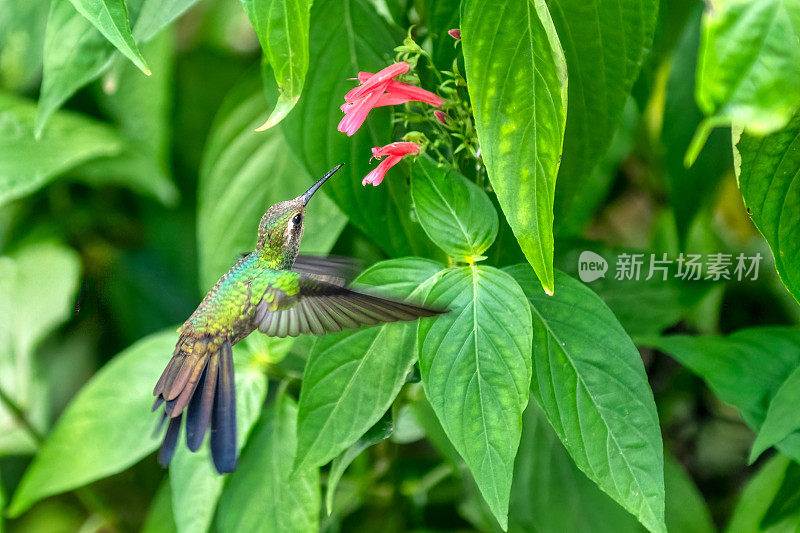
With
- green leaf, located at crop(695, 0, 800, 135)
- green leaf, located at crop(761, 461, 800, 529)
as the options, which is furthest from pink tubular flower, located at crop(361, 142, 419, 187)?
green leaf, located at crop(761, 461, 800, 529)

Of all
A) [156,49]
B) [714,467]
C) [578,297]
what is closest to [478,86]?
[578,297]

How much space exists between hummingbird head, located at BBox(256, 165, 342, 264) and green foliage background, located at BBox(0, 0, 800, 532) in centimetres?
5

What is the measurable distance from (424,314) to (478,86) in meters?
0.13

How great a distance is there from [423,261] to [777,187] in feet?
0.74

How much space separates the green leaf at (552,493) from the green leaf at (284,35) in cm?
41

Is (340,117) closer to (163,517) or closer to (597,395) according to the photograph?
(597,395)

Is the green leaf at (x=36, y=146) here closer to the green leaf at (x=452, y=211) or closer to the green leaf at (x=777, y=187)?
the green leaf at (x=452, y=211)

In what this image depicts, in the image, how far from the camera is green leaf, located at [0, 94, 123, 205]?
814mm

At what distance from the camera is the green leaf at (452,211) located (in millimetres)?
486

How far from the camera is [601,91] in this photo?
1.64ft

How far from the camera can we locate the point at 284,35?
0.42 m

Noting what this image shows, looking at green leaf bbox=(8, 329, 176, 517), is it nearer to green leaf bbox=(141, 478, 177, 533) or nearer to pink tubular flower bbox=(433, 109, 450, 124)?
green leaf bbox=(141, 478, 177, 533)

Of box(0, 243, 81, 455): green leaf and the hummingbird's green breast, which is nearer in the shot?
the hummingbird's green breast

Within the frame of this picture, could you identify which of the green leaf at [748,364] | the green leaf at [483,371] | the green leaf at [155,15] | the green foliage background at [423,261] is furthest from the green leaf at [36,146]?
the green leaf at [748,364]
